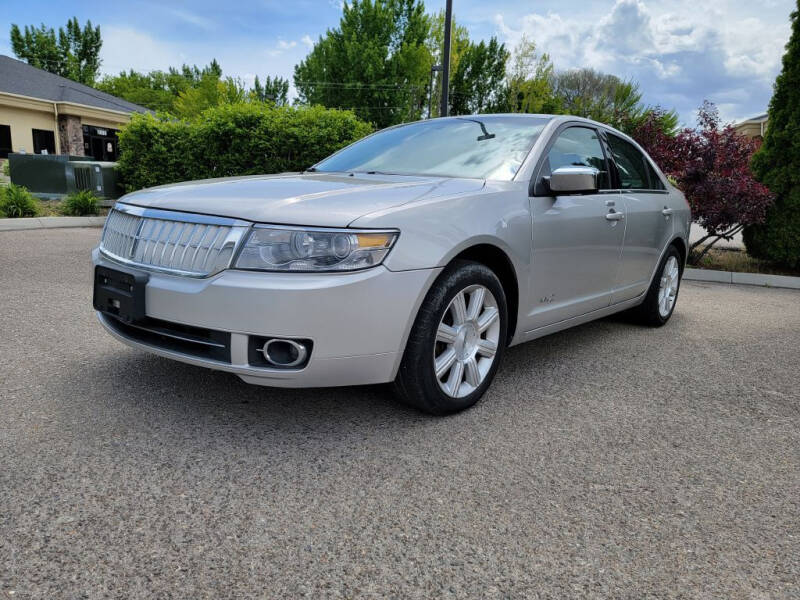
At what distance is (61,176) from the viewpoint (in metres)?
14.0

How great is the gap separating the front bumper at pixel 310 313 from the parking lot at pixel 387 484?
1.19 ft

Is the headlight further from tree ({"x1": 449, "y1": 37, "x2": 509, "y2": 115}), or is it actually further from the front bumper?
tree ({"x1": 449, "y1": 37, "x2": 509, "y2": 115})

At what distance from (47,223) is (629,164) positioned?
10316 millimetres

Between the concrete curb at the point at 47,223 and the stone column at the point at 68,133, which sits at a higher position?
the stone column at the point at 68,133

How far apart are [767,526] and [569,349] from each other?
237 cm

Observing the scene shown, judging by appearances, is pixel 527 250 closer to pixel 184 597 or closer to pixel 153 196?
pixel 153 196

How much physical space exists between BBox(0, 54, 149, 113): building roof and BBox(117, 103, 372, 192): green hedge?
617 inches

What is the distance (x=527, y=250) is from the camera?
343cm

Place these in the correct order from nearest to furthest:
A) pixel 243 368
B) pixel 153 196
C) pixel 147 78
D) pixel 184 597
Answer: pixel 184 597 < pixel 243 368 < pixel 153 196 < pixel 147 78

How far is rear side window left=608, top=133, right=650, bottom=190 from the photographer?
466 cm

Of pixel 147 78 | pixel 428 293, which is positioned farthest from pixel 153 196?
pixel 147 78

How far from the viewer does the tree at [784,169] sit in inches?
358

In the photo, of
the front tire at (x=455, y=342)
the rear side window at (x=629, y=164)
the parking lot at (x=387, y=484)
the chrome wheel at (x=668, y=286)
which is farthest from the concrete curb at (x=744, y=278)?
the front tire at (x=455, y=342)

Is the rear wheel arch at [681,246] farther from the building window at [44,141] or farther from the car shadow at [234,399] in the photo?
the building window at [44,141]
